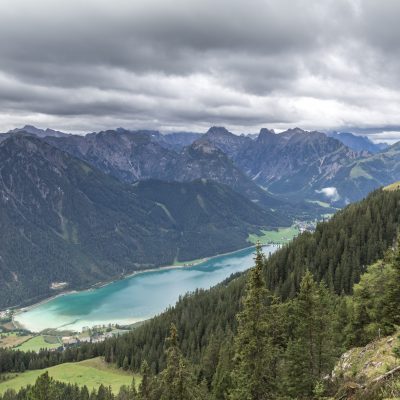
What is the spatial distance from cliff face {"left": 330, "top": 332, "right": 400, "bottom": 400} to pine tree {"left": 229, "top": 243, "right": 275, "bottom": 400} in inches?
214

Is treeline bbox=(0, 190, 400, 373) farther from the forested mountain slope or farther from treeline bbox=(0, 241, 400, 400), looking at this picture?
treeline bbox=(0, 241, 400, 400)

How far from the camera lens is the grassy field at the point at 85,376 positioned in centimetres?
14150

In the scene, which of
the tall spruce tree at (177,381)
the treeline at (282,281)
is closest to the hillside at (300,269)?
the treeline at (282,281)

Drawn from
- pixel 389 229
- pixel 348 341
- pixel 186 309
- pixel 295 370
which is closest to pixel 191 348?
pixel 186 309

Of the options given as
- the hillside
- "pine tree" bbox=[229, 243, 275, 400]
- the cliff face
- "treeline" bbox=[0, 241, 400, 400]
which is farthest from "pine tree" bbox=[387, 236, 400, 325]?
the hillside

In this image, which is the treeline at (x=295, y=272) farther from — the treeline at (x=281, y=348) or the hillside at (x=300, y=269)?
the treeline at (x=281, y=348)

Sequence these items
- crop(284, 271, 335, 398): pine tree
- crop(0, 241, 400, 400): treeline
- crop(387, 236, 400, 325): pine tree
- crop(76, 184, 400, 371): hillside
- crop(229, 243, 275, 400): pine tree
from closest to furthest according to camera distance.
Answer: crop(229, 243, 275, 400): pine tree
crop(0, 241, 400, 400): treeline
crop(284, 271, 335, 398): pine tree
crop(387, 236, 400, 325): pine tree
crop(76, 184, 400, 371): hillside

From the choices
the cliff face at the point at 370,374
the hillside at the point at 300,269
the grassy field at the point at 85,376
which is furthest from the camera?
the grassy field at the point at 85,376

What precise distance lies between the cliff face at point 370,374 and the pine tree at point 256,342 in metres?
5.44

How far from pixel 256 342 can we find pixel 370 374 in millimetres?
8307

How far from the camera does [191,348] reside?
484ft

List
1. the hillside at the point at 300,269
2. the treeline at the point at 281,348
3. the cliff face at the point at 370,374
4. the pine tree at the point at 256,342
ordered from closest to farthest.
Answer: the cliff face at the point at 370,374 < the pine tree at the point at 256,342 < the treeline at the point at 281,348 < the hillside at the point at 300,269

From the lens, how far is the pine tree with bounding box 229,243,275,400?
33.4 m

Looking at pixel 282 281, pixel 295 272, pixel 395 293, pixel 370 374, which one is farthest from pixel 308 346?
pixel 282 281
